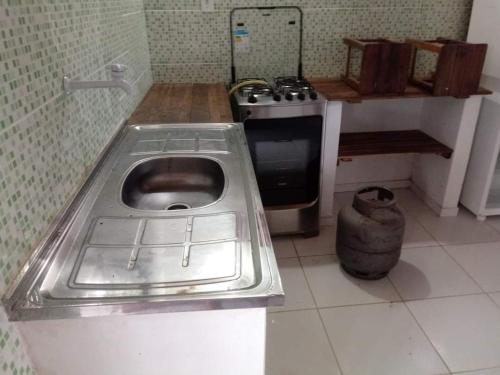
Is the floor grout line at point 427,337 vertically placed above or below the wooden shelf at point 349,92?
below

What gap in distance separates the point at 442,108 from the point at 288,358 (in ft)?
6.12

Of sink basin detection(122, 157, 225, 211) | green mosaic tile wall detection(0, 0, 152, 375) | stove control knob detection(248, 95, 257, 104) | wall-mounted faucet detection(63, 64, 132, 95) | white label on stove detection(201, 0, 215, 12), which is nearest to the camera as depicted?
green mosaic tile wall detection(0, 0, 152, 375)

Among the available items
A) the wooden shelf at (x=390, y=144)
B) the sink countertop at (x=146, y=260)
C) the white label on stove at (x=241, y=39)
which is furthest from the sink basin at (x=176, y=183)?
the white label on stove at (x=241, y=39)

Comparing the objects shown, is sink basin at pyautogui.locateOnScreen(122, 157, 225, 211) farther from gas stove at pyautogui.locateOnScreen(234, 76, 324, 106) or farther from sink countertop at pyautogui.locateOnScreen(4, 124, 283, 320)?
gas stove at pyautogui.locateOnScreen(234, 76, 324, 106)

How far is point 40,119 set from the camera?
0.86 metres

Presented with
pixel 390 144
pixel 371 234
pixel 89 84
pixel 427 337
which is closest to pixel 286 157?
pixel 371 234

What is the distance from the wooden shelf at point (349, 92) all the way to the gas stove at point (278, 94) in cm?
8

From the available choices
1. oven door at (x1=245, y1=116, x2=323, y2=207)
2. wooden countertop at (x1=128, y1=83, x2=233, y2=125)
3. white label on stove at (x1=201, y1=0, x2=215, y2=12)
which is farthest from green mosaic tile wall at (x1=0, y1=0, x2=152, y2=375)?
white label on stove at (x1=201, y1=0, x2=215, y2=12)

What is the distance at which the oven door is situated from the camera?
2.16 m

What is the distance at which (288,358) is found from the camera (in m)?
Answer: 1.63

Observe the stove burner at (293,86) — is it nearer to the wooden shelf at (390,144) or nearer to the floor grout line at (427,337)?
the wooden shelf at (390,144)

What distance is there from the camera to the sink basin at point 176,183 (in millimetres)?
1339

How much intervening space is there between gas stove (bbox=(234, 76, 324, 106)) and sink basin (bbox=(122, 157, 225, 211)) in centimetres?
77

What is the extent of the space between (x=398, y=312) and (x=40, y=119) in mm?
1683
